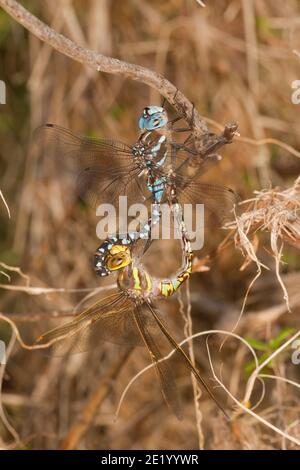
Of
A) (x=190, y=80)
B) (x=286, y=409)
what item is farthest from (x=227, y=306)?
(x=190, y=80)

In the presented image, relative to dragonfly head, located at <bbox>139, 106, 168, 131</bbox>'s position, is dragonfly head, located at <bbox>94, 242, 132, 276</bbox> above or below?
below

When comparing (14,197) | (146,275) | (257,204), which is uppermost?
(14,197)

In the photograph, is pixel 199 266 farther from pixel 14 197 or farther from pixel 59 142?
pixel 14 197

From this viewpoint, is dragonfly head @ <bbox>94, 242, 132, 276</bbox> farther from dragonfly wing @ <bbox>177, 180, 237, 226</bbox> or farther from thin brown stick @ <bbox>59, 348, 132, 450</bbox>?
thin brown stick @ <bbox>59, 348, 132, 450</bbox>

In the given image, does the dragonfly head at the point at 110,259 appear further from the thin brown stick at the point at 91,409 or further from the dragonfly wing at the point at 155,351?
the thin brown stick at the point at 91,409

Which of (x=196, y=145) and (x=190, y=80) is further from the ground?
(x=190, y=80)
